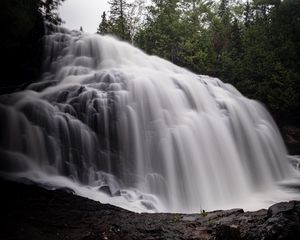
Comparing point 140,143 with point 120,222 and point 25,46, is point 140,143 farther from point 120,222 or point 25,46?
point 25,46

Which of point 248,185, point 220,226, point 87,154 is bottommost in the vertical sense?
point 248,185

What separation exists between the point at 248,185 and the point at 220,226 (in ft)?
26.3

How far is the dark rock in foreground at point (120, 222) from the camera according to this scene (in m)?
5.14

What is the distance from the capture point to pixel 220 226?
5488mm

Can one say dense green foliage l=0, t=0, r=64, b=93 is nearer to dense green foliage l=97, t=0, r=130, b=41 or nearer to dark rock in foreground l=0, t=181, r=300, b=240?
dark rock in foreground l=0, t=181, r=300, b=240

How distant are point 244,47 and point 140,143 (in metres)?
19.6

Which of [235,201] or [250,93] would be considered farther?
[250,93]

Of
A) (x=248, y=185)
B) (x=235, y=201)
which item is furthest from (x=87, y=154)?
(x=248, y=185)

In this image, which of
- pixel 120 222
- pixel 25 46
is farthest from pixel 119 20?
pixel 120 222

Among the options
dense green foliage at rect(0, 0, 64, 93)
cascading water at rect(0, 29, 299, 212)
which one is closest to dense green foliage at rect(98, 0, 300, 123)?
cascading water at rect(0, 29, 299, 212)

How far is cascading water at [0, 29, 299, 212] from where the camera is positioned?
984 cm

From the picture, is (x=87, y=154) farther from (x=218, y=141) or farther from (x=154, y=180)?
(x=218, y=141)

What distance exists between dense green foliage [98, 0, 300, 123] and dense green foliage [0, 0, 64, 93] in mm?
11607

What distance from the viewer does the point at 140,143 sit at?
11.5m
